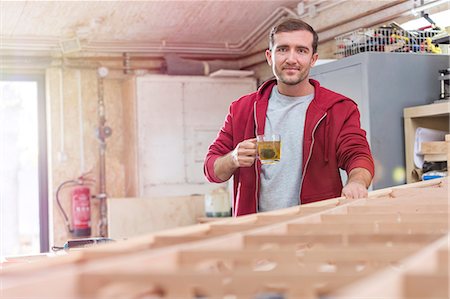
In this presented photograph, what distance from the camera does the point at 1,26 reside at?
6.13 metres

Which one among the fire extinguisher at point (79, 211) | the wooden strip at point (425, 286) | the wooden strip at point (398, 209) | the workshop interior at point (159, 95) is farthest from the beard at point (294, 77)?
the fire extinguisher at point (79, 211)

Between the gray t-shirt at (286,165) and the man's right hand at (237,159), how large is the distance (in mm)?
147

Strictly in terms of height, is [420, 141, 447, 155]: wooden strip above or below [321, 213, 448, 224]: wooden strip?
above

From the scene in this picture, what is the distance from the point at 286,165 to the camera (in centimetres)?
289

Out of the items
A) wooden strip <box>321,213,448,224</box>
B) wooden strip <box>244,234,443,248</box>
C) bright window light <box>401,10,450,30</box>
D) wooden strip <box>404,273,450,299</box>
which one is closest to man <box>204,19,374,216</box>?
wooden strip <box>321,213,448,224</box>

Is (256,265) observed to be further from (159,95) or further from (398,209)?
(159,95)

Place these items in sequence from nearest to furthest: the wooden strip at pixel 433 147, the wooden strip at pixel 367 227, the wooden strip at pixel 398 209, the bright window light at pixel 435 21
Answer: the wooden strip at pixel 367 227 < the wooden strip at pixel 398 209 < the wooden strip at pixel 433 147 < the bright window light at pixel 435 21

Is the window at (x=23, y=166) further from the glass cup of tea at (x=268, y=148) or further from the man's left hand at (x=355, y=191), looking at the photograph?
the man's left hand at (x=355, y=191)

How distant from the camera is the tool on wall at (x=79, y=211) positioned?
6.58 metres

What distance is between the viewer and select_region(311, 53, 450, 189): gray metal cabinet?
4.32m

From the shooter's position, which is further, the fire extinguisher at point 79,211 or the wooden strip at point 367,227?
the fire extinguisher at point 79,211

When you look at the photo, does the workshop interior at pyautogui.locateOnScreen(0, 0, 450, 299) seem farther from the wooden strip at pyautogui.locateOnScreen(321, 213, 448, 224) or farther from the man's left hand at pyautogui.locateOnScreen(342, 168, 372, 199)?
the wooden strip at pyautogui.locateOnScreen(321, 213, 448, 224)

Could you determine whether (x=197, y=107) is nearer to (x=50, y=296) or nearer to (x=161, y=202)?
(x=161, y=202)

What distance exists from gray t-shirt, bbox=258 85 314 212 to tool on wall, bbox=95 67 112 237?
3988 mm
